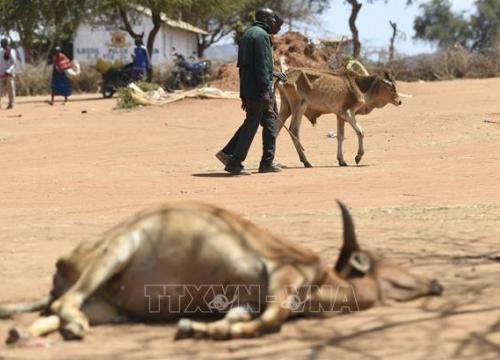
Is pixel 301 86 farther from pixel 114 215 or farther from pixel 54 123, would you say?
pixel 54 123

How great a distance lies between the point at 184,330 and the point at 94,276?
1.97 feet

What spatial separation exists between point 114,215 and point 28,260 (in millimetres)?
2443

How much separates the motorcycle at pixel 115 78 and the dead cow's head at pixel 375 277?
28498 millimetres

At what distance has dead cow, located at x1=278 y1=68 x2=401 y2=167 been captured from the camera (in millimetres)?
15898

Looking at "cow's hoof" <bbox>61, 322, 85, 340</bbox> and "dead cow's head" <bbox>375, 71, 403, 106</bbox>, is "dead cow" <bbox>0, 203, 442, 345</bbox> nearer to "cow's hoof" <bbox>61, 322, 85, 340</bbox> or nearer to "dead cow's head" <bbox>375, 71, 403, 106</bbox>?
"cow's hoof" <bbox>61, 322, 85, 340</bbox>

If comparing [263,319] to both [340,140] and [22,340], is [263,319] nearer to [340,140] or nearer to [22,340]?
[22,340]

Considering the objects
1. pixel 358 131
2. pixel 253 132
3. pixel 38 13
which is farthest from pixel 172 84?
pixel 253 132

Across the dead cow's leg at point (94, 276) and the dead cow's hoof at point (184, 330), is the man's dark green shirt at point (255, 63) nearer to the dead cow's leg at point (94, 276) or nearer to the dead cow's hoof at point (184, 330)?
the dead cow's leg at point (94, 276)

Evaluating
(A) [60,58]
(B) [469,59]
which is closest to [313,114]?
(A) [60,58]

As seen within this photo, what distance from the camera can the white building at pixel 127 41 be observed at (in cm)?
5753

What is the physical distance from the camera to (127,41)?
2307 inches

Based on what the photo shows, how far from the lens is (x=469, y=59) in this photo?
3938cm

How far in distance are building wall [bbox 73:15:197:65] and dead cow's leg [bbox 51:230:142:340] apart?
50.5m

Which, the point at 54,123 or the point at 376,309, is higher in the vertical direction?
the point at 376,309
